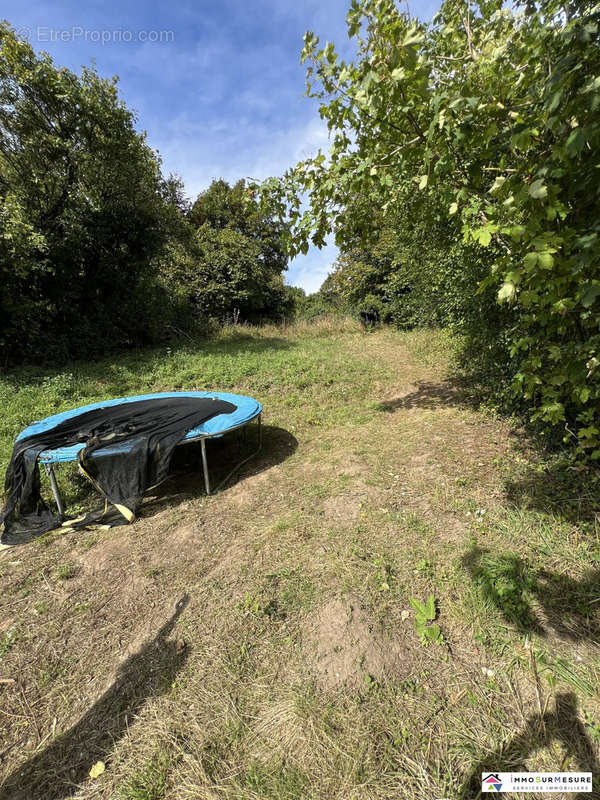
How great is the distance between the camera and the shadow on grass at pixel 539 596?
1.64 meters

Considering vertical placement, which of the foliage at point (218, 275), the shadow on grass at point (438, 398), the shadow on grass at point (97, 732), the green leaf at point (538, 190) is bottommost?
the shadow on grass at point (97, 732)

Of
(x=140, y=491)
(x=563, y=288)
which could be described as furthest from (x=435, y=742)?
(x=140, y=491)

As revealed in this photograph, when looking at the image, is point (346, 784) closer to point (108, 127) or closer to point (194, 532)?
point (194, 532)

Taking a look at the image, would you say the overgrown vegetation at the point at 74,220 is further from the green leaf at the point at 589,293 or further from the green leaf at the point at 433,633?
the green leaf at the point at 433,633

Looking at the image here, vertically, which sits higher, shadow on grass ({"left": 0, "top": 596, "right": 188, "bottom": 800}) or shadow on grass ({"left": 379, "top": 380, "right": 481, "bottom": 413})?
shadow on grass ({"left": 379, "top": 380, "right": 481, "bottom": 413})

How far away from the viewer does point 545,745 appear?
123cm

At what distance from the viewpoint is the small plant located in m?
1.67

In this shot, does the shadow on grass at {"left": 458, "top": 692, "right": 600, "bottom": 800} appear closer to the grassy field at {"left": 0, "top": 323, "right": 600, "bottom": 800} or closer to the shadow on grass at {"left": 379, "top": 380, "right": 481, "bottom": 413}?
the grassy field at {"left": 0, "top": 323, "right": 600, "bottom": 800}

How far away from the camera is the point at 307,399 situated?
5836mm

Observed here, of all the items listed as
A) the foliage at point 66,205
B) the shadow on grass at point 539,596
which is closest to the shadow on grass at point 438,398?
the shadow on grass at point 539,596

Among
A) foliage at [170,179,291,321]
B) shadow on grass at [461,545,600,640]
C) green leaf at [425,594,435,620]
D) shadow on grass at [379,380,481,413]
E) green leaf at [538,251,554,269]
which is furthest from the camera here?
foliage at [170,179,291,321]

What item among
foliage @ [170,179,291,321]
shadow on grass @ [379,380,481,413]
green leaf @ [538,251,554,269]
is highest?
foliage @ [170,179,291,321]

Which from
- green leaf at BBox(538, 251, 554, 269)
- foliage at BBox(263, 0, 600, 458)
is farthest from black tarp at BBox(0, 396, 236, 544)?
green leaf at BBox(538, 251, 554, 269)

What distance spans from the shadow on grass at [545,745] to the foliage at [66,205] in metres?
8.31
